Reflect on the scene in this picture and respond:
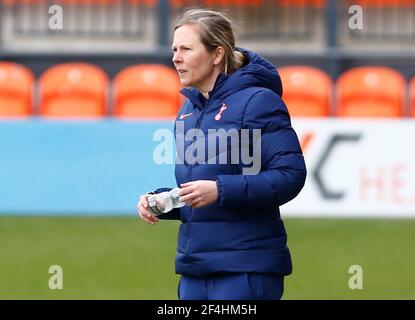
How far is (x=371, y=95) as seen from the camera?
12.3 meters

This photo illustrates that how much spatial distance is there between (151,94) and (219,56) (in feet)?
23.6

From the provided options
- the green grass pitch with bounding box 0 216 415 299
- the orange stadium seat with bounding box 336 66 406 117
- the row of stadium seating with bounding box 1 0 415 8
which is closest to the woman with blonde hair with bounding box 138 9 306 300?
the green grass pitch with bounding box 0 216 415 299

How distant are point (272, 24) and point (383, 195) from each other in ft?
10.6

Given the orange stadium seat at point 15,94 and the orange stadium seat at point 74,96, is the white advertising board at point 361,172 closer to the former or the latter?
the orange stadium seat at point 74,96

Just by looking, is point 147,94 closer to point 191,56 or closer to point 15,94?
point 15,94

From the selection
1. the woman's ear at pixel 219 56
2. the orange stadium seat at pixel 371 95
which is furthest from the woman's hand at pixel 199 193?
the orange stadium seat at pixel 371 95

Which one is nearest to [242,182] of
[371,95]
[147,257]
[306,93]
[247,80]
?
[247,80]

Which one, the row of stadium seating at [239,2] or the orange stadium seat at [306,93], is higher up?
the row of stadium seating at [239,2]

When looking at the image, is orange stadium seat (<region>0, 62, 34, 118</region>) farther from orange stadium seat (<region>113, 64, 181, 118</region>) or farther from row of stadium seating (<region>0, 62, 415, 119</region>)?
orange stadium seat (<region>113, 64, 181, 118</region>)

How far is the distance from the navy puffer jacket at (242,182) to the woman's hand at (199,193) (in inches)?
1.2

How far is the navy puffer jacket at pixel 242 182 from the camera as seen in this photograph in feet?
16.0

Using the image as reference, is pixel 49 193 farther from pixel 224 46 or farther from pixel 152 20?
pixel 224 46

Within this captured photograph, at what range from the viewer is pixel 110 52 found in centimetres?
1321

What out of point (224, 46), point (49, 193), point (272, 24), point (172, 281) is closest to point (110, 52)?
point (272, 24)
